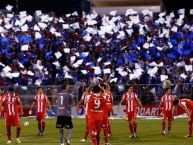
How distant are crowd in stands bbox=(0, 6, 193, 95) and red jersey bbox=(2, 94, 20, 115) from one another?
1709cm

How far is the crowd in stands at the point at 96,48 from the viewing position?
1763 inches

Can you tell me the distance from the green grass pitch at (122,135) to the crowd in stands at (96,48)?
6.75m

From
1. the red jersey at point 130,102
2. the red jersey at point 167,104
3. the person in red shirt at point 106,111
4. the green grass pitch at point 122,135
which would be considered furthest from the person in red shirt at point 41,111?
the red jersey at point 167,104

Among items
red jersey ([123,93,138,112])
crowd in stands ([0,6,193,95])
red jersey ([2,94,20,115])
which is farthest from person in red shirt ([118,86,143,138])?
crowd in stands ([0,6,193,95])

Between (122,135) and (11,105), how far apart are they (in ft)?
18.7

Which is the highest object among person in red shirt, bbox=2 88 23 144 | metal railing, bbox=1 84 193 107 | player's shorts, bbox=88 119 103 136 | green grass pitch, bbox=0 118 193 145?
metal railing, bbox=1 84 193 107

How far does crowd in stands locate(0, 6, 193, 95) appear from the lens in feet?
147

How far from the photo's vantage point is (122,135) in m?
29.0

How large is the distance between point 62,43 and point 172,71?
920 centimetres

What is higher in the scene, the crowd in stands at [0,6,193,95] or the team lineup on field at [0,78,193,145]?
the crowd in stands at [0,6,193,95]

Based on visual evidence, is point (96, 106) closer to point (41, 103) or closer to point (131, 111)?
point (131, 111)

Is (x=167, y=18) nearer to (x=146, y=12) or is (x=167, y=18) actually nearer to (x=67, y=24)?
(x=146, y=12)

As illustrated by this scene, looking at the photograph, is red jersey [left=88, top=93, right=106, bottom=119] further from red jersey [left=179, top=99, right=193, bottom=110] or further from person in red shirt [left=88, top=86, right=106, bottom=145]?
red jersey [left=179, top=99, right=193, bottom=110]

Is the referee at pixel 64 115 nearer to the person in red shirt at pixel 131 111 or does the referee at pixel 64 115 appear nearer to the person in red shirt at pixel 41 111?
the person in red shirt at pixel 131 111
